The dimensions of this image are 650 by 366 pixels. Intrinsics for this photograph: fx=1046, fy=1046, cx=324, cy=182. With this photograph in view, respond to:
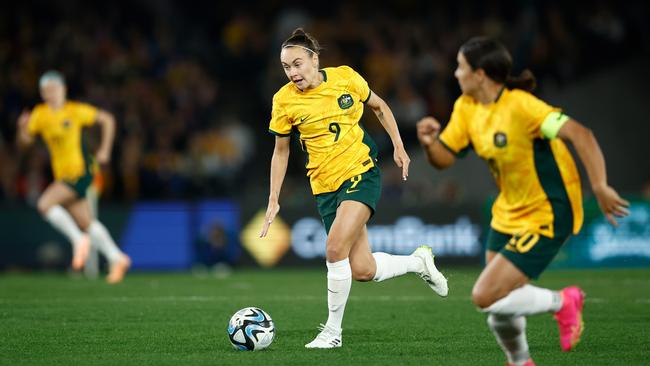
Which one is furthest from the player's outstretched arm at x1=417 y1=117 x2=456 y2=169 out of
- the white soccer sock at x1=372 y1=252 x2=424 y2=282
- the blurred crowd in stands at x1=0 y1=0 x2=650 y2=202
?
the blurred crowd in stands at x1=0 y1=0 x2=650 y2=202

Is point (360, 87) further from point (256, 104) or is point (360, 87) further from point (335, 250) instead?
point (256, 104)

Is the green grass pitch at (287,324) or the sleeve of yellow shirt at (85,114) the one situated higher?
the sleeve of yellow shirt at (85,114)

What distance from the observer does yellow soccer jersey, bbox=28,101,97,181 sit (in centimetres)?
1435

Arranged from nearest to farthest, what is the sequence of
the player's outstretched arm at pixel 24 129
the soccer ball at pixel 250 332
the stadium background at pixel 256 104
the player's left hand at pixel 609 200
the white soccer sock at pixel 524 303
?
the player's left hand at pixel 609 200, the white soccer sock at pixel 524 303, the soccer ball at pixel 250 332, the player's outstretched arm at pixel 24 129, the stadium background at pixel 256 104

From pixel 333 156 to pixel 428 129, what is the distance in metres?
2.05

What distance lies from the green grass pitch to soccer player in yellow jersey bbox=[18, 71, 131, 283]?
0.72 metres

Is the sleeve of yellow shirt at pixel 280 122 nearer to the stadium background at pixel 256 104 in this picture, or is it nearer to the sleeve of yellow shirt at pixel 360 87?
the sleeve of yellow shirt at pixel 360 87

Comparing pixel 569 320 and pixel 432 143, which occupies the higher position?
pixel 432 143

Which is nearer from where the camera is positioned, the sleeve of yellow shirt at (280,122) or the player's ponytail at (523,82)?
the player's ponytail at (523,82)

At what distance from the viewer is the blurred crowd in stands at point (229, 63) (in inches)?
792

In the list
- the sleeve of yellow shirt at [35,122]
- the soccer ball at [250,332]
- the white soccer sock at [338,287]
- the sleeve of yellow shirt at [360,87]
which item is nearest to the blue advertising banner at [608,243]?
the sleeve of yellow shirt at [35,122]

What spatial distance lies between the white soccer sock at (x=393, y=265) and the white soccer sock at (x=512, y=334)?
2.34 m

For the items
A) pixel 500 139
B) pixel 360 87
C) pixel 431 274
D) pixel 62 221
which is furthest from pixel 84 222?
pixel 500 139

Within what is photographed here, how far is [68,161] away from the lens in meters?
14.4
